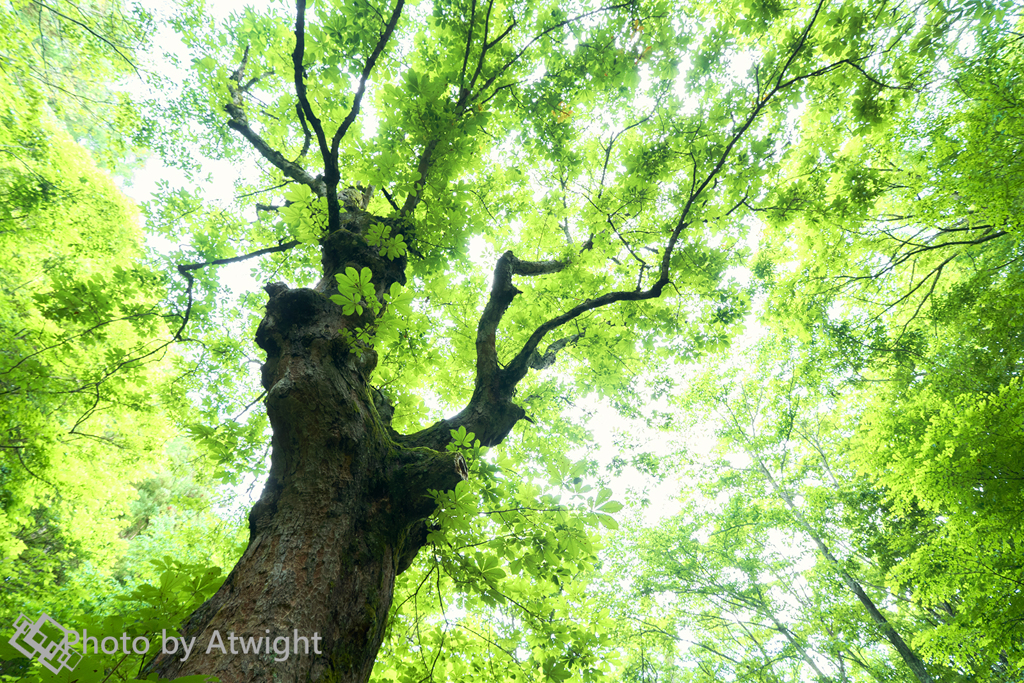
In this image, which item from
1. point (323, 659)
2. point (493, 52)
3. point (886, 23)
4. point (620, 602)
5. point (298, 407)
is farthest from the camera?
point (620, 602)

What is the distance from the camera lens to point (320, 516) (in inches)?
65.0

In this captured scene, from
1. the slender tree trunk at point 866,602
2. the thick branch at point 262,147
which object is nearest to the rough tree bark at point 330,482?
the thick branch at point 262,147

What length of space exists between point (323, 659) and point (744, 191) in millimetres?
4275

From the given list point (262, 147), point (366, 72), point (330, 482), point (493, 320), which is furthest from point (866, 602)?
point (262, 147)

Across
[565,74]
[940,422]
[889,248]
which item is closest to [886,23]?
[565,74]

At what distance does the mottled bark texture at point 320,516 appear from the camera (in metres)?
1.31

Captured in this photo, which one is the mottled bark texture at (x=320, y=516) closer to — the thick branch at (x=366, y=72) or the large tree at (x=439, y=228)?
the large tree at (x=439, y=228)

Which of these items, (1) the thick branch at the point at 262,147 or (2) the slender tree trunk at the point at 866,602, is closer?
(1) the thick branch at the point at 262,147

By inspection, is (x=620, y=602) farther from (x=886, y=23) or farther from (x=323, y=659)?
(x=886, y=23)

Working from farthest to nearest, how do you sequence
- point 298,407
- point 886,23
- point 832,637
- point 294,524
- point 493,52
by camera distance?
point 832,637 < point 493,52 < point 886,23 < point 298,407 < point 294,524

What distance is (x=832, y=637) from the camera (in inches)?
282

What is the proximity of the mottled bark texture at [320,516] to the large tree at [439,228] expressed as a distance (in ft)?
0.03

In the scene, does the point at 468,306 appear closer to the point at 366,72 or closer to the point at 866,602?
the point at 366,72

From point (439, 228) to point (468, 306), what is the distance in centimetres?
197
